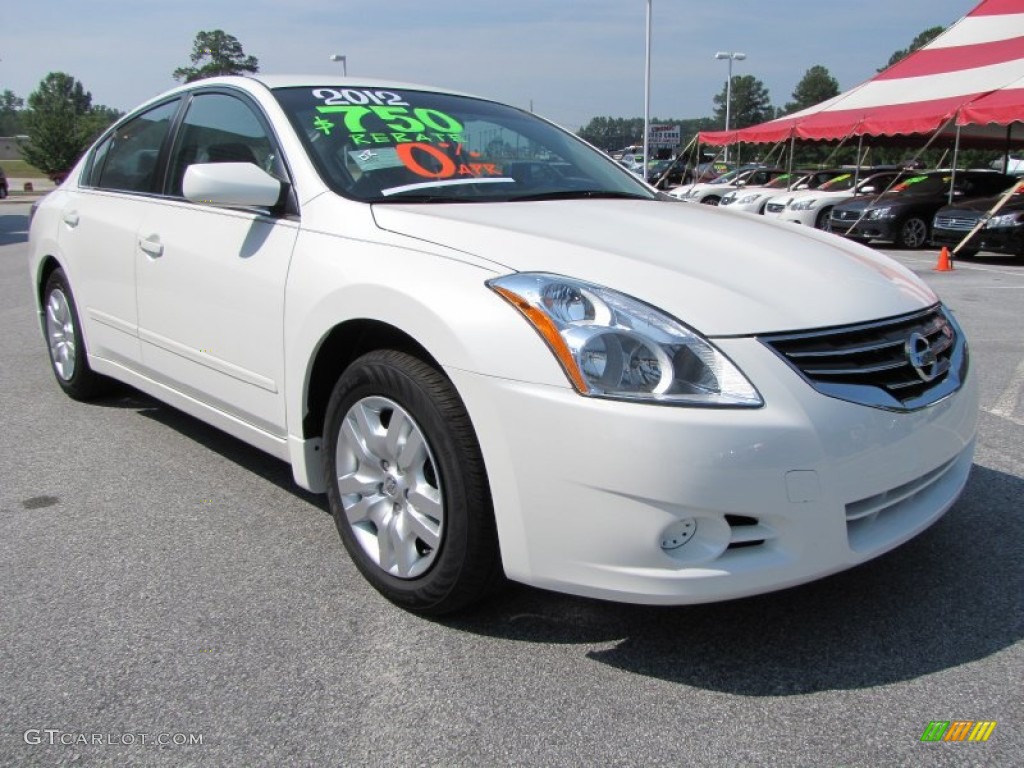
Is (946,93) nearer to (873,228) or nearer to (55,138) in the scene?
(873,228)

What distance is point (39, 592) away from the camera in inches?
110

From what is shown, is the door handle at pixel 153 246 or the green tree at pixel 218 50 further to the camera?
the green tree at pixel 218 50

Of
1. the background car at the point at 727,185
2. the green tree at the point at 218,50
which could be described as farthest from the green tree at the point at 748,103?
the background car at the point at 727,185

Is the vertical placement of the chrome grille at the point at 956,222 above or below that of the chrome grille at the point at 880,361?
below

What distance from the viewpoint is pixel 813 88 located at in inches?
4257

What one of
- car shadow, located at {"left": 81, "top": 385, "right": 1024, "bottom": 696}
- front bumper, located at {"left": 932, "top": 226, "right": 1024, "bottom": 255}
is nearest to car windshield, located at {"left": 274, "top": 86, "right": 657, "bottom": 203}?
car shadow, located at {"left": 81, "top": 385, "right": 1024, "bottom": 696}

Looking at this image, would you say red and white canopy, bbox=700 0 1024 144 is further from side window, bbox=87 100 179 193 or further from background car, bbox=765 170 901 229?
side window, bbox=87 100 179 193

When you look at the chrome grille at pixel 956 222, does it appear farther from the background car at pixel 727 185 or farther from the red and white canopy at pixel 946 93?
the background car at pixel 727 185

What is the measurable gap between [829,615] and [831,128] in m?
17.0

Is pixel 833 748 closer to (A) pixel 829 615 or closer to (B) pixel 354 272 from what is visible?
(A) pixel 829 615

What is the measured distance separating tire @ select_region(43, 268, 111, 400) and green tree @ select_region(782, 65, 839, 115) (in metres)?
111

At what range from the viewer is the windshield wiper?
321cm

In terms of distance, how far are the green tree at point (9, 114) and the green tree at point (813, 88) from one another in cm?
10623

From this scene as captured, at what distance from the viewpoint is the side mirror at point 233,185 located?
2916 mm
